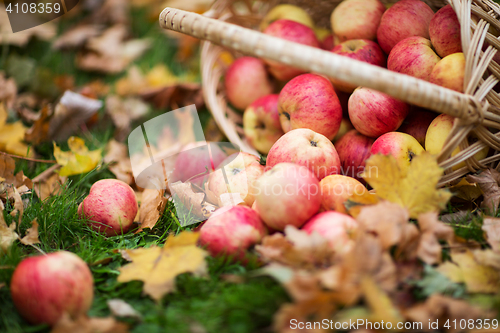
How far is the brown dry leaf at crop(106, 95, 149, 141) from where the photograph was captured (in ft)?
6.97

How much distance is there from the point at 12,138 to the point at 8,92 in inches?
21.6

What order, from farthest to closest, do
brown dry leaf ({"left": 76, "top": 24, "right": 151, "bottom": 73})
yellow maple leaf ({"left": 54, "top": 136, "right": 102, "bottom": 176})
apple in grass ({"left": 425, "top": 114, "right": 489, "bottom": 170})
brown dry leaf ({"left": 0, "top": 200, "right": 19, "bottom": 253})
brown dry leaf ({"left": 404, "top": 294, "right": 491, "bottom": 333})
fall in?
brown dry leaf ({"left": 76, "top": 24, "right": 151, "bottom": 73}) → yellow maple leaf ({"left": 54, "top": 136, "right": 102, "bottom": 176}) → apple in grass ({"left": 425, "top": 114, "right": 489, "bottom": 170}) → brown dry leaf ({"left": 0, "top": 200, "right": 19, "bottom": 253}) → brown dry leaf ({"left": 404, "top": 294, "right": 491, "bottom": 333})

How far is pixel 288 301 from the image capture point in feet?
2.92

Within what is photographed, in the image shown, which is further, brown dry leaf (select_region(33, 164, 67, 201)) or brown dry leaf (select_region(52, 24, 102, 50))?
brown dry leaf (select_region(52, 24, 102, 50))

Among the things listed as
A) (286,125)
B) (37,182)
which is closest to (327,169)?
(286,125)

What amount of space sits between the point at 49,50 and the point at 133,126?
3.54ft

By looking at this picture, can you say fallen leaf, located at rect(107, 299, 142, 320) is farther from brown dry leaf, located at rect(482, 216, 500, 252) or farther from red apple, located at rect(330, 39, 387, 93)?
red apple, located at rect(330, 39, 387, 93)

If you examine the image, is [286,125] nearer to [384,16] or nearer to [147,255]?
[384,16]

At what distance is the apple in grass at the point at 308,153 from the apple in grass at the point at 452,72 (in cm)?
46

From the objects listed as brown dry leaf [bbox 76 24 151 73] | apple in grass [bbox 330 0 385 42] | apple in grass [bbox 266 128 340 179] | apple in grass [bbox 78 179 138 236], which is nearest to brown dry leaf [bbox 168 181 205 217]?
apple in grass [bbox 78 179 138 236]

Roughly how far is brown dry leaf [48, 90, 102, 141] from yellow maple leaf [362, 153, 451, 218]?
1663mm

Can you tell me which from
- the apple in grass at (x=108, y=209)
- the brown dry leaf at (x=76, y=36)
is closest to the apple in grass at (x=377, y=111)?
the apple in grass at (x=108, y=209)

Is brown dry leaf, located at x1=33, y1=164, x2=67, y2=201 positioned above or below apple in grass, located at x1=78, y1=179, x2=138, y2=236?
below

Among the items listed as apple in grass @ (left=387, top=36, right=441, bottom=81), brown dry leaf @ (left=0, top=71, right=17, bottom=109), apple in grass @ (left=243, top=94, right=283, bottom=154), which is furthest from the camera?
brown dry leaf @ (left=0, top=71, right=17, bottom=109)
